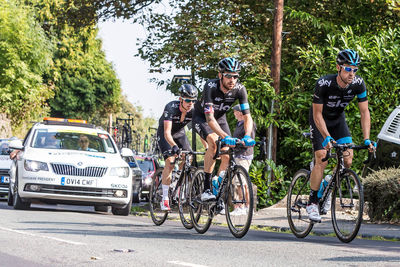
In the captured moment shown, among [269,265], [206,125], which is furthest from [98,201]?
[269,265]

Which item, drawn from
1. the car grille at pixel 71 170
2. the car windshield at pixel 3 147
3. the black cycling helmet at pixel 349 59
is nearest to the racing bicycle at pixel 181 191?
the car grille at pixel 71 170

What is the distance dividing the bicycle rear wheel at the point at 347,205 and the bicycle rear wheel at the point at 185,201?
8.28 feet

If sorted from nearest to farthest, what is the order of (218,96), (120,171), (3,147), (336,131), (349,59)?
1. (349,59)
2. (336,131)
3. (218,96)
4. (120,171)
5. (3,147)

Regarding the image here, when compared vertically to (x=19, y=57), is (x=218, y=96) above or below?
below

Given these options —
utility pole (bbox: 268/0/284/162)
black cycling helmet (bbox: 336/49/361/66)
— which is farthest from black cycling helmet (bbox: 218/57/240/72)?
utility pole (bbox: 268/0/284/162)

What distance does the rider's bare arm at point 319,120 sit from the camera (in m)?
9.17

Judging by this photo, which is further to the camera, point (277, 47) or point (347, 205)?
point (277, 47)

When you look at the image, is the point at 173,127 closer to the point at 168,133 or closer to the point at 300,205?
the point at 168,133

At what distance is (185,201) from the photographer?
36.4ft

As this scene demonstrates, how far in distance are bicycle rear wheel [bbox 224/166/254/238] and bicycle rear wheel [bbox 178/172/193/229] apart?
147cm

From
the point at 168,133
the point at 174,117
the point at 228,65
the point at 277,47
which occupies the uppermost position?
the point at 277,47

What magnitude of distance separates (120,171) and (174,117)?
317cm

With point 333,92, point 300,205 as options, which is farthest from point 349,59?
point 300,205

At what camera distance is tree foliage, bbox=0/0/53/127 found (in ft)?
145
